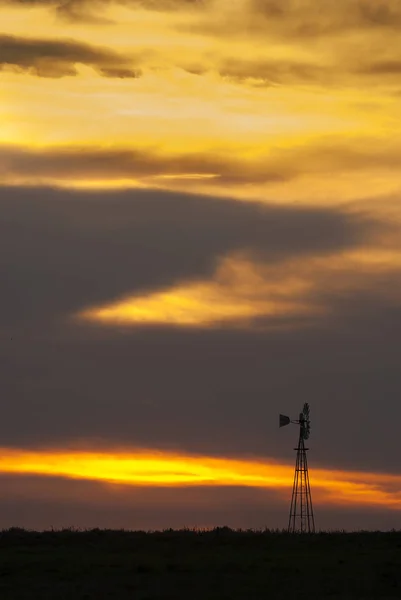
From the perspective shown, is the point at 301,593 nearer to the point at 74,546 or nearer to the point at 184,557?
the point at 184,557

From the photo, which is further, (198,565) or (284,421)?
Answer: (284,421)

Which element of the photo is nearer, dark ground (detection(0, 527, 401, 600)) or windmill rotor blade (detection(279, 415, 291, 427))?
dark ground (detection(0, 527, 401, 600))

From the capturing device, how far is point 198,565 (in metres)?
45.8

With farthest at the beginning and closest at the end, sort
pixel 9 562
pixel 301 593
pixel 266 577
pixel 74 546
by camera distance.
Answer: pixel 74 546 < pixel 9 562 < pixel 266 577 < pixel 301 593

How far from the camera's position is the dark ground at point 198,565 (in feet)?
134

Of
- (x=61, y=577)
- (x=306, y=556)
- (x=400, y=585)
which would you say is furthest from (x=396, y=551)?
(x=61, y=577)

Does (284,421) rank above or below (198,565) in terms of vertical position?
above

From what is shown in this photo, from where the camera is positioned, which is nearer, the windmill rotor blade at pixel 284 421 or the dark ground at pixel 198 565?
the dark ground at pixel 198 565

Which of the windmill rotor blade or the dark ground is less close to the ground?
the windmill rotor blade

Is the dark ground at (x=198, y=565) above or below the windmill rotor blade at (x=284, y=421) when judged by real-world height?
below

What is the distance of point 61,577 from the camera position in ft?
143

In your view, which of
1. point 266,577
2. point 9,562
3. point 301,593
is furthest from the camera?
point 9,562

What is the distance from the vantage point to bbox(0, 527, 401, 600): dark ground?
134 ft

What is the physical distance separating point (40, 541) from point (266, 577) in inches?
596
